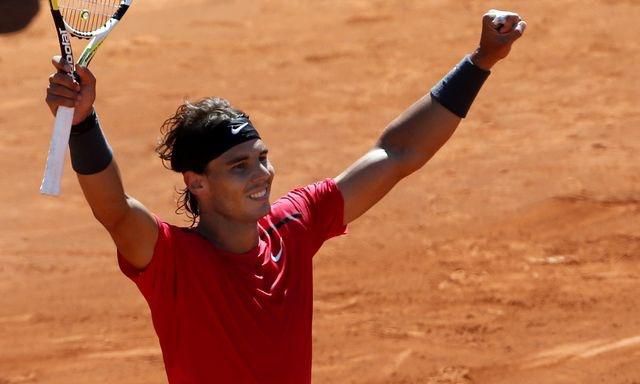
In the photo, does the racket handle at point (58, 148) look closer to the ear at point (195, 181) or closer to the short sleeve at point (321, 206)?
the ear at point (195, 181)

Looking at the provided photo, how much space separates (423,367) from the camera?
7629 millimetres

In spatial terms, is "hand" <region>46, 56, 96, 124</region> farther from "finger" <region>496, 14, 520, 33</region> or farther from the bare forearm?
"finger" <region>496, 14, 520, 33</region>

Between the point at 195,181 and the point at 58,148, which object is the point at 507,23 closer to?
the point at 195,181

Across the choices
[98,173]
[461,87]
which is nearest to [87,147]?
[98,173]

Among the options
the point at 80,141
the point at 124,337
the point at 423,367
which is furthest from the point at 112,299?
the point at 80,141

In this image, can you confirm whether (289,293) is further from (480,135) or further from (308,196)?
(480,135)

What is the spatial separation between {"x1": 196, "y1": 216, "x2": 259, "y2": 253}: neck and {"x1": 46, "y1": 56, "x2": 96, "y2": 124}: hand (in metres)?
0.60

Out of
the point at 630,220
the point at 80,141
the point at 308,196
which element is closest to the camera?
the point at 80,141

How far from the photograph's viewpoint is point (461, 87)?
4.45 metres

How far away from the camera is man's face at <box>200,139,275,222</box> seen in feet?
13.0

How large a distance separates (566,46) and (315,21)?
8.21 feet

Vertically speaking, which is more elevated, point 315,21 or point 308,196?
point 308,196

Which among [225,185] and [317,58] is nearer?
[225,185]

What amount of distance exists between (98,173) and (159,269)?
0.37 metres
